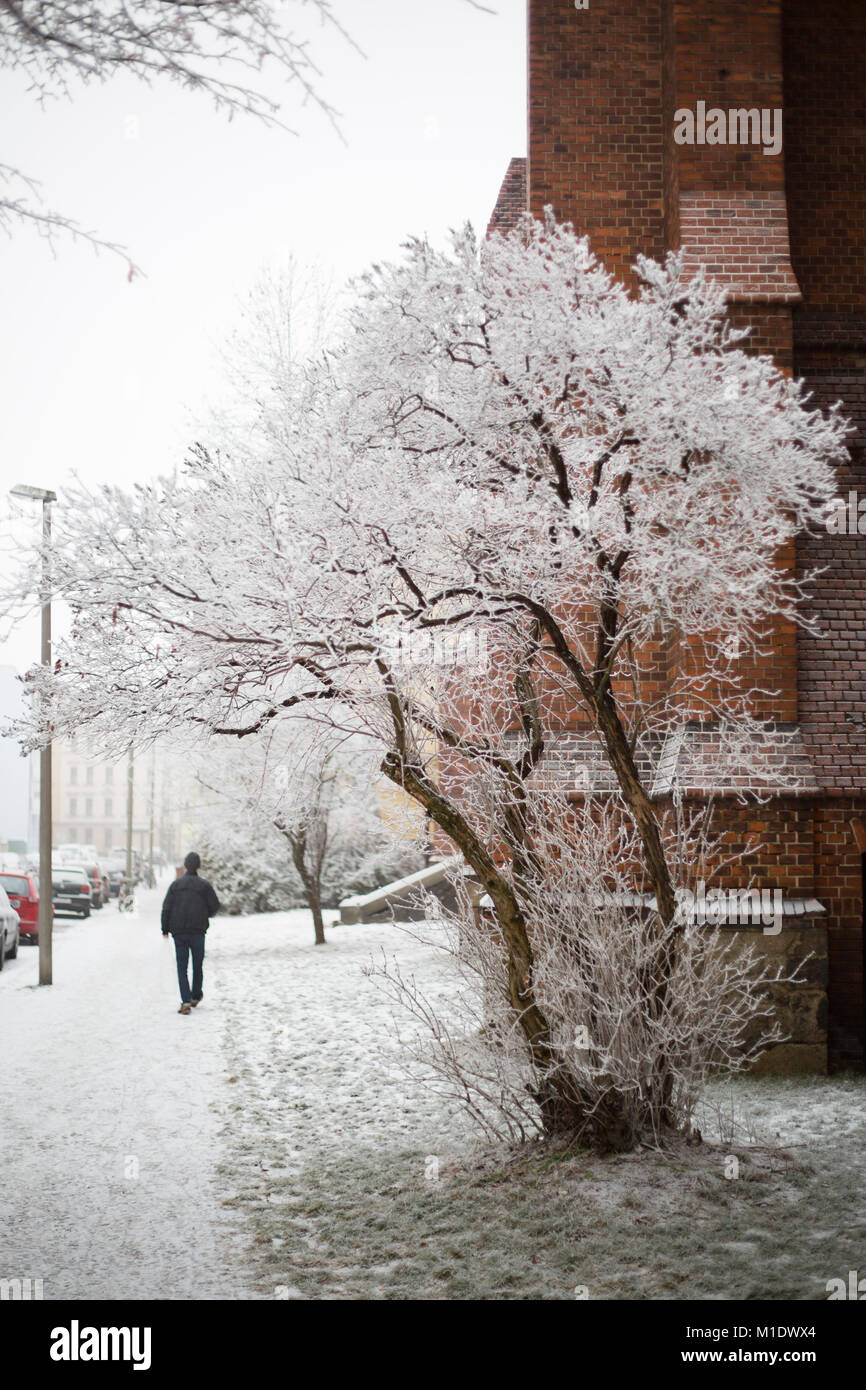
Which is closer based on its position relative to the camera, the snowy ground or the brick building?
the snowy ground

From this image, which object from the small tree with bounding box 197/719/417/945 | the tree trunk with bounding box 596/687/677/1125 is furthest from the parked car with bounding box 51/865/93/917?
the tree trunk with bounding box 596/687/677/1125

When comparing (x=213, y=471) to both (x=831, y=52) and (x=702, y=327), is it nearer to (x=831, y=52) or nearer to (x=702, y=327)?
(x=702, y=327)

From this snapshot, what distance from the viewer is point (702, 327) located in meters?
6.55

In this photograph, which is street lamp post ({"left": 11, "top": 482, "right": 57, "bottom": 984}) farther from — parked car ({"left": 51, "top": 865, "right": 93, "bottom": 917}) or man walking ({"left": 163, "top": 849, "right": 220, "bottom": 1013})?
parked car ({"left": 51, "top": 865, "right": 93, "bottom": 917})

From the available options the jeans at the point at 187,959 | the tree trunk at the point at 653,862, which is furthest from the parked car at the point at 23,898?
the tree trunk at the point at 653,862

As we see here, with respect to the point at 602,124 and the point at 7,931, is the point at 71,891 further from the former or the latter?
the point at 602,124

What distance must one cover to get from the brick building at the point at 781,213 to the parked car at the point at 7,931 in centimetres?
1321

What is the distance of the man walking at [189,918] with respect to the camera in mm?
13047

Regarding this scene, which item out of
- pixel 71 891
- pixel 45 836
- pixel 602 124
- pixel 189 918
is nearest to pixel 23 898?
pixel 45 836

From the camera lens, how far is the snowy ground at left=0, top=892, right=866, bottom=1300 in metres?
5.22

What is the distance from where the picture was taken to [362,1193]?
654cm

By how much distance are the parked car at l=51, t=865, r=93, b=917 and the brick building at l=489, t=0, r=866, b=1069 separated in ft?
86.3
